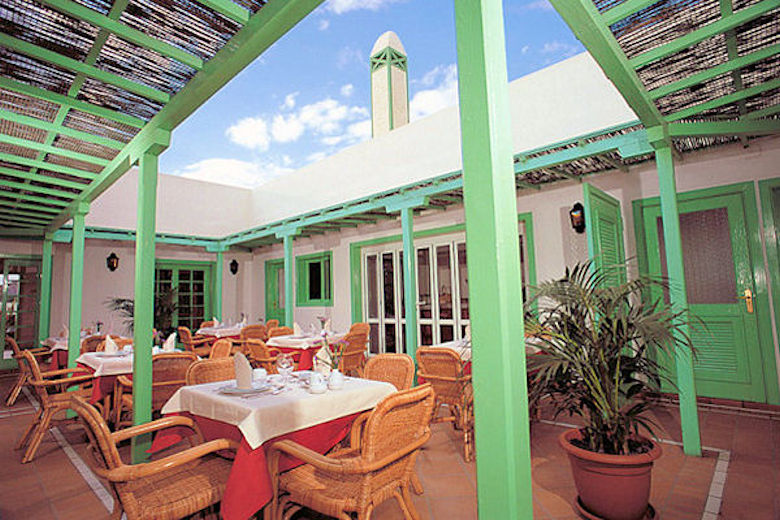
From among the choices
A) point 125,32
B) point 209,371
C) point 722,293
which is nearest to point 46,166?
point 125,32

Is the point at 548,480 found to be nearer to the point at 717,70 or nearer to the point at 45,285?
the point at 717,70

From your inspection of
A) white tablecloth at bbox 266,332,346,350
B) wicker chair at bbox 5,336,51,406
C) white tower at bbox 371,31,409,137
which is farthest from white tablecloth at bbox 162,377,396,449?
white tower at bbox 371,31,409,137

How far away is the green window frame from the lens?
31.2 feet

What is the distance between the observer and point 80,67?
2.69 m

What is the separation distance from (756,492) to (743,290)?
2.62m

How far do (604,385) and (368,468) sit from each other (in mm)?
1450

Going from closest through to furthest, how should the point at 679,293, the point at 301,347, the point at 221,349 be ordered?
the point at 679,293 < the point at 221,349 < the point at 301,347

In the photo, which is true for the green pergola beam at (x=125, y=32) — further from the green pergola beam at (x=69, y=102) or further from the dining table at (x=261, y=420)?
the dining table at (x=261, y=420)

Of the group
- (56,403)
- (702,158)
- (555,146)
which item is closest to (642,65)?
(555,146)

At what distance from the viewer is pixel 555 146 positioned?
4.52m

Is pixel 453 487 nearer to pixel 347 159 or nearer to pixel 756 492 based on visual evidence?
pixel 756 492

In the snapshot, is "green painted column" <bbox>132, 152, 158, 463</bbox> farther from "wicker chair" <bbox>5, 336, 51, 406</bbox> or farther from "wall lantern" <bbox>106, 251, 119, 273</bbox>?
"wall lantern" <bbox>106, 251, 119, 273</bbox>

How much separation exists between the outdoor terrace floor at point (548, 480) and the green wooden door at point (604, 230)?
1.58m

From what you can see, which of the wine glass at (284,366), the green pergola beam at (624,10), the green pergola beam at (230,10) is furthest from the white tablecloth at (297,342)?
the green pergola beam at (624,10)
